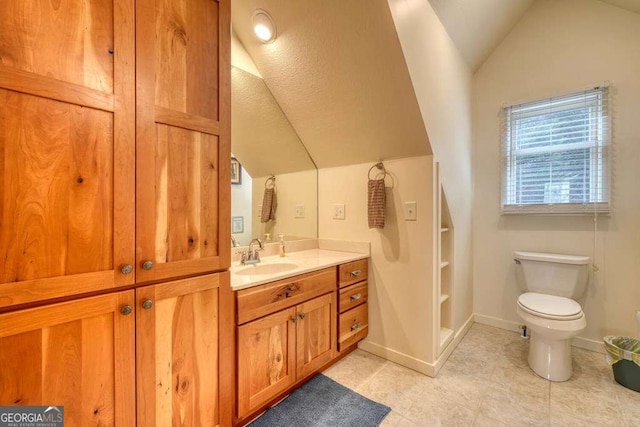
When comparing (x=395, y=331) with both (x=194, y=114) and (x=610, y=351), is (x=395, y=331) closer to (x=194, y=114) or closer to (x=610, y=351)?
(x=610, y=351)

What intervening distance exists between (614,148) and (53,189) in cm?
334

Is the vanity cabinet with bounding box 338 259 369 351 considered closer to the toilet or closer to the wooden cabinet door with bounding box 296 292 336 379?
the wooden cabinet door with bounding box 296 292 336 379

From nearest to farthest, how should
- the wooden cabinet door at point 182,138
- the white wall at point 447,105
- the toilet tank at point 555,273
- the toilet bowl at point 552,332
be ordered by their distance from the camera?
the wooden cabinet door at point 182,138, the white wall at point 447,105, the toilet bowl at point 552,332, the toilet tank at point 555,273

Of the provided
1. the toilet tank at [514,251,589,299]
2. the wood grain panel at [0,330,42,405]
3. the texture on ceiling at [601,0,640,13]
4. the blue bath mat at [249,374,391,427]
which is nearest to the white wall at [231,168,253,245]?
the blue bath mat at [249,374,391,427]

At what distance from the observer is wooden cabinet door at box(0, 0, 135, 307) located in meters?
0.75

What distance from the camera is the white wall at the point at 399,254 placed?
1893mm

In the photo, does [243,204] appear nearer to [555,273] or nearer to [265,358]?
[265,358]

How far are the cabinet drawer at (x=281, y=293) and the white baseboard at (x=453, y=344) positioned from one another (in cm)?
93

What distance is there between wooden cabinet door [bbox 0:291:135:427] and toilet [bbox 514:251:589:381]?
7.59 feet

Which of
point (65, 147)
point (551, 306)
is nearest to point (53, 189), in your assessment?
point (65, 147)

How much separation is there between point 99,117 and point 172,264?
552mm

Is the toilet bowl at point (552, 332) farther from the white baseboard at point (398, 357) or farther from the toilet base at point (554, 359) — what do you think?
the white baseboard at point (398, 357)

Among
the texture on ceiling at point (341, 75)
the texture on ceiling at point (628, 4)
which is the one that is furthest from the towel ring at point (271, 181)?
the texture on ceiling at point (628, 4)

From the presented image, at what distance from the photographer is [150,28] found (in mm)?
974
